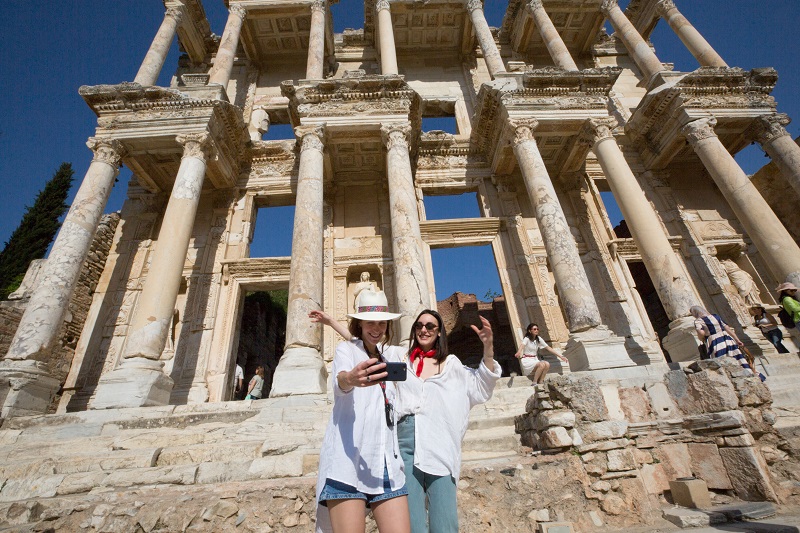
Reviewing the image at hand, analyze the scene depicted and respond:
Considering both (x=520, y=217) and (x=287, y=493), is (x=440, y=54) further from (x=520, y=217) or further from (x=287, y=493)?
(x=287, y=493)

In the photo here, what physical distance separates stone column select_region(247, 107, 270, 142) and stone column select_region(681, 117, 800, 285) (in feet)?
49.2

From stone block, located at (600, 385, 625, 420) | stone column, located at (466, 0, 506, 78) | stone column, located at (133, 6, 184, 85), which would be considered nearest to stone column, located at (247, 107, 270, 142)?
stone column, located at (133, 6, 184, 85)

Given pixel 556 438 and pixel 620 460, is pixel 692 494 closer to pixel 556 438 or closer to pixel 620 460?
pixel 620 460

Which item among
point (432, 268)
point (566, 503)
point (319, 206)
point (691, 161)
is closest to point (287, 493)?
point (566, 503)

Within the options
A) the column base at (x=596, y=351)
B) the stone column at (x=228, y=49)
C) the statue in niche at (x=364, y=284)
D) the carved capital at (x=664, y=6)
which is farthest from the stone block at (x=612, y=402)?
the carved capital at (x=664, y=6)

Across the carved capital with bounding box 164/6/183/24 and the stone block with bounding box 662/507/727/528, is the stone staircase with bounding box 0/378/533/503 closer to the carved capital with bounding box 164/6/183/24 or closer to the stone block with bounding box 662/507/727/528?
the stone block with bounding box 662/507/727/528

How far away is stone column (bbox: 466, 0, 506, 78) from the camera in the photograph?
13516 millimetres

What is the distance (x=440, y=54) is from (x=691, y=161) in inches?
452

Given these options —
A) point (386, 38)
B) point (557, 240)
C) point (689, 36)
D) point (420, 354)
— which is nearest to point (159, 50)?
point (386, 38)

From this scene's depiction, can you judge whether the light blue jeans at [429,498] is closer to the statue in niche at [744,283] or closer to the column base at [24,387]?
the column base at [24,387]

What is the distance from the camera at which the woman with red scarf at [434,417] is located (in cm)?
211

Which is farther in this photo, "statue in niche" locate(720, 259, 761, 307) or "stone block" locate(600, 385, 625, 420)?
"statue in niche" locate(720, 259, 761, 307)

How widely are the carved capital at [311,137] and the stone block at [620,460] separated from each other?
32.6 ft

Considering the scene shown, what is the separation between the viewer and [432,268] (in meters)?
12.4
